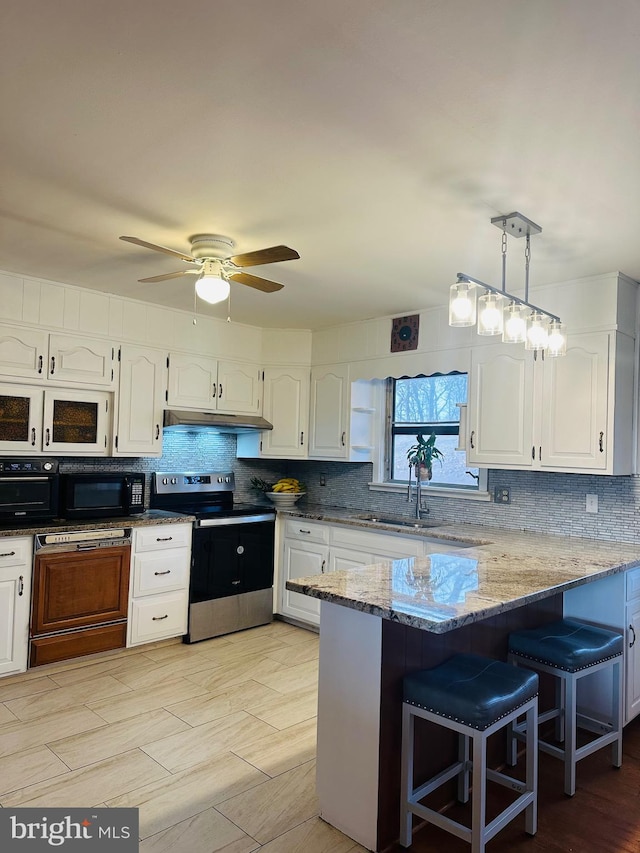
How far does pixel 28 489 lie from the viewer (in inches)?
143

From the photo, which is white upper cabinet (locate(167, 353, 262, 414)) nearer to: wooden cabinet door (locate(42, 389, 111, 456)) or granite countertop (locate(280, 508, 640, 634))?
wooden cabinet door (locate(42, 389, 111, 456))

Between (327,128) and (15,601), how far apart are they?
3.09 m

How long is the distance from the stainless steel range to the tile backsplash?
21cm

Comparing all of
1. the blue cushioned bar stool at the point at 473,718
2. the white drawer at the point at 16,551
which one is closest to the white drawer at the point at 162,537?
the white drawer at the point at 16,551

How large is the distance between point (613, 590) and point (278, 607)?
8.71ft

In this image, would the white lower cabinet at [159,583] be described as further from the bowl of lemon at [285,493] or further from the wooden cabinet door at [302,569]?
the bowl of lemon at [285,493]

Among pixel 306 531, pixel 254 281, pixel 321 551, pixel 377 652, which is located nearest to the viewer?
pixel 377 652

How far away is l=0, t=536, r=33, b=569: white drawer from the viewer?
339 centimetres

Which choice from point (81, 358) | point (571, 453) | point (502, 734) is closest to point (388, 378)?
point (571, 453)

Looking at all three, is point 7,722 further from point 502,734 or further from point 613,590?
point 613,590

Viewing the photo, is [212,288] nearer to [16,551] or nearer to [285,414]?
[16,551]

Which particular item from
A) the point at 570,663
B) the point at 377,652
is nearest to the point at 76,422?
the point at 377,652

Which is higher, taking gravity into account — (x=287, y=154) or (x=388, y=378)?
(x=287, y=154)

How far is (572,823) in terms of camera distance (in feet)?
7.25
